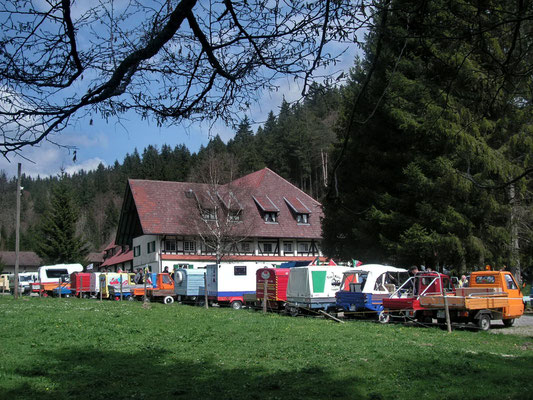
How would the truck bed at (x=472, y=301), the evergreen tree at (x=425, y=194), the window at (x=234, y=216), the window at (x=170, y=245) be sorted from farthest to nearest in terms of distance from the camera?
the window at (x=170, y=245) < the window at (x=234, y=216) < the evergreen tree at (x=425, y=194) < the truck bed at (x=472, y=301)

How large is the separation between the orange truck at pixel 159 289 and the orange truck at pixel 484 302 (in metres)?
19.7

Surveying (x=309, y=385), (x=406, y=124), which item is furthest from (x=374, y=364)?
(x=406, y=124)

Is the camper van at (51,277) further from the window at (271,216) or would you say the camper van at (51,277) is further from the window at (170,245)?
the window at (271,216)

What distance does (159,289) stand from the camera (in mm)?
34781

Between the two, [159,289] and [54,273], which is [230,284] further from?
[54,273]

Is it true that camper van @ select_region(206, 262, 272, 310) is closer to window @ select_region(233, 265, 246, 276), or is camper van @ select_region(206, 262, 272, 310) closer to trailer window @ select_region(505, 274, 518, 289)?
window @ select_region(233, 265, 246, 276)

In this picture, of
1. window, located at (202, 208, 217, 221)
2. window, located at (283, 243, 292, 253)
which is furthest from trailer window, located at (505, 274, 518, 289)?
window, located at (283, 243, 292, 253)

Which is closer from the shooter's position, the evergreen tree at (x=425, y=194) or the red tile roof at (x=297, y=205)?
the evergreen tree at (x=425, y=194)

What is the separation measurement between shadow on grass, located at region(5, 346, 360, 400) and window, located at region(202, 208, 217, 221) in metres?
34.3

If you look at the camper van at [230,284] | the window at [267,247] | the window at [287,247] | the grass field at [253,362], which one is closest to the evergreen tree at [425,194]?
the camper van at [230,284]

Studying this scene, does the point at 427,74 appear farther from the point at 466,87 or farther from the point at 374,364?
the point at 374,364

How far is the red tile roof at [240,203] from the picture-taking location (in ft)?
154

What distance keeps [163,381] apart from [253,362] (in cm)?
211

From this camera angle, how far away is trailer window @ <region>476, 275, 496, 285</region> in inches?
782
